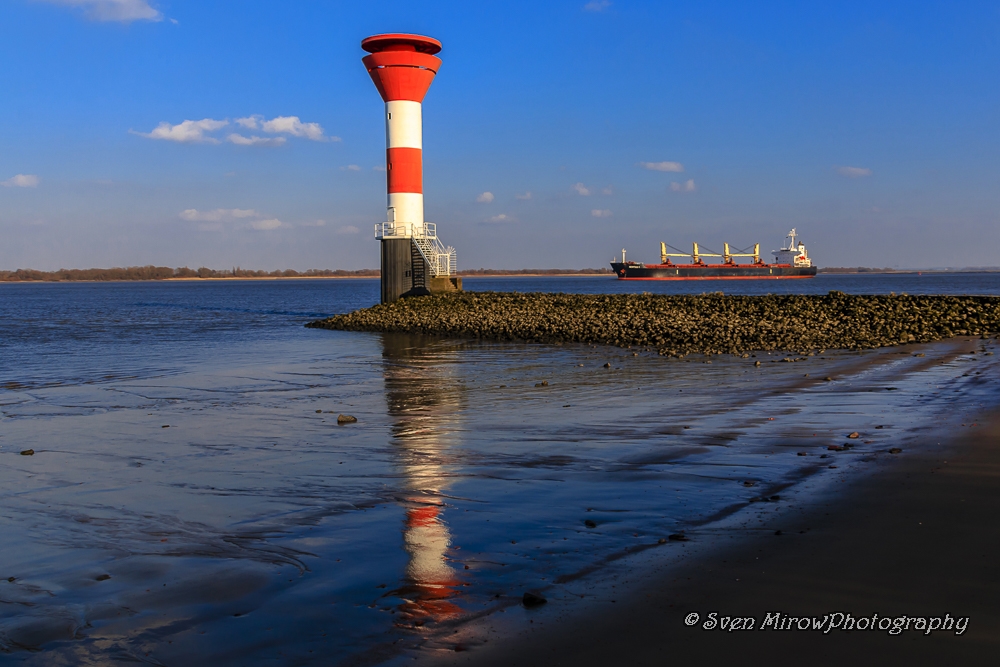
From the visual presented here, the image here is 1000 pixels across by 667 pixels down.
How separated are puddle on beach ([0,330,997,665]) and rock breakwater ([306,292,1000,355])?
227 inches

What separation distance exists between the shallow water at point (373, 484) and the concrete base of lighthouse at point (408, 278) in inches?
676

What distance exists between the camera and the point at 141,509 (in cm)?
730

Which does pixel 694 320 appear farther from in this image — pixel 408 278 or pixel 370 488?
pixel 370 488

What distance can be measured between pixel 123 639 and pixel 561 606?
8.06ft

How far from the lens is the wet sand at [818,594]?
13.4 ft

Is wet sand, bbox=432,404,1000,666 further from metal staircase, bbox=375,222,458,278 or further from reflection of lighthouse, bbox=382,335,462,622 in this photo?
metal staircase, bbox=375,222,458,278

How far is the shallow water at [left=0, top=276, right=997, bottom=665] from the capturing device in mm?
4750

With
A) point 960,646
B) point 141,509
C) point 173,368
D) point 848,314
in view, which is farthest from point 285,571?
point 848,314

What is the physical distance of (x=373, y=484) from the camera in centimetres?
795

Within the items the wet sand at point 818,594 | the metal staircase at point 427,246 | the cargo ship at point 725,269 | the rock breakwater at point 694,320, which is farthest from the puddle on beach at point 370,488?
the cargo ship at point 725,269

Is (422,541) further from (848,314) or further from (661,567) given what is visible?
(848,314)

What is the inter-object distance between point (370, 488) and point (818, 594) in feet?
14.3

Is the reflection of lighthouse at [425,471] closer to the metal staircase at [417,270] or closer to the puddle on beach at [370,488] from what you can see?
the puddle on beach at [370,488]

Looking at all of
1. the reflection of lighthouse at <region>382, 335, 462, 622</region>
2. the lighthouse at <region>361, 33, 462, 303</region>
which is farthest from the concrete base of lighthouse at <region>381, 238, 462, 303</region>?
the reflection of lighthouse at <region>382, 335, 462, 622</region>
